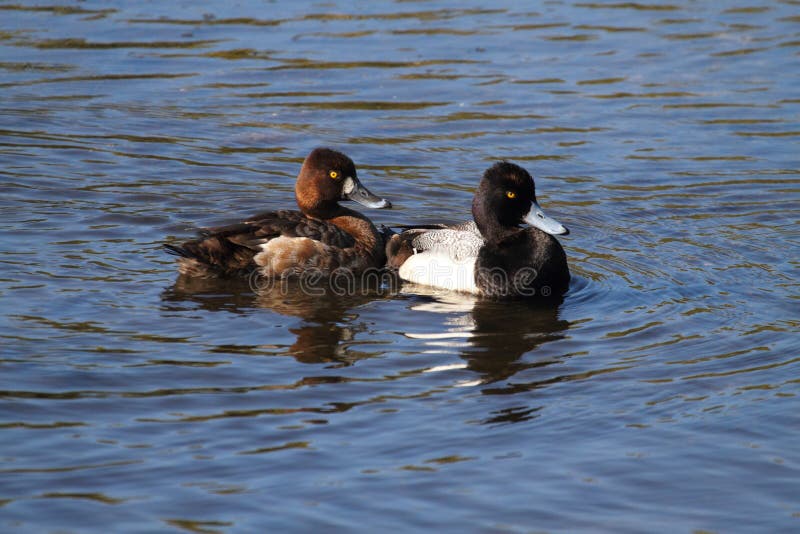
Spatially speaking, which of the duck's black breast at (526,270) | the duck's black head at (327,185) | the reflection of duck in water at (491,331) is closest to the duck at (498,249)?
the duck's black breast at (526,270)

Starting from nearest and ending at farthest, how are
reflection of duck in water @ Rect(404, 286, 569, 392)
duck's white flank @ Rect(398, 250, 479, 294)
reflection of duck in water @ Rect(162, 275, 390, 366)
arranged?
1. reflection of duck in water @ Rect(404, 286, 569, 392)
2. reflection of duck in water @ Rect(162, 275, 390, 366)
3. duck's white flank @ Rect(398, 250, 479, 294)

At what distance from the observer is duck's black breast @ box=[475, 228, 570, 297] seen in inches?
357

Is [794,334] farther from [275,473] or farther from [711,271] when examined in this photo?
[275,473]

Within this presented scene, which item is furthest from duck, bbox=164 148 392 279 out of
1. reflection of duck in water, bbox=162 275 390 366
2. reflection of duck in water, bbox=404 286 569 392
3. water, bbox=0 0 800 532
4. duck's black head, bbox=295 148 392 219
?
reflection of duck in water, bbox=404 286 569 392

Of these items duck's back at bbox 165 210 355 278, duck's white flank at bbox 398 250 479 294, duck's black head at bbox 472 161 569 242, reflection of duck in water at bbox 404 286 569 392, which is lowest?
reflection of duck in water at bbox 404 286 569 392

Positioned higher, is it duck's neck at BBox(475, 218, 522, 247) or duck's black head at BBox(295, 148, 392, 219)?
duck's black head at BBox(295, 148, 392, 219)

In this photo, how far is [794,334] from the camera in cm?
789

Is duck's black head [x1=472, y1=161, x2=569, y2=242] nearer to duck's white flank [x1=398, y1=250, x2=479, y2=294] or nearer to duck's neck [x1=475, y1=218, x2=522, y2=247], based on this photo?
duck's neck [x1=475, y1=218, x2=522, y2=247]

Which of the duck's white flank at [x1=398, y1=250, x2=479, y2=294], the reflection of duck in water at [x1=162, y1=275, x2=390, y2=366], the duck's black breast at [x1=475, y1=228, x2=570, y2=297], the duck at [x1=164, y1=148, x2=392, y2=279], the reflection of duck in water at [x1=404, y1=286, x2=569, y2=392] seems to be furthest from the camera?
the duck's white flank at [x1=398, y1=250, x2=479, y2=294]

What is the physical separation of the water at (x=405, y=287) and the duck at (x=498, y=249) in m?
0.25

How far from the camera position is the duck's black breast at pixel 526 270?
908cm

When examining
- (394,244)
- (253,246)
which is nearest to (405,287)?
(394,244)

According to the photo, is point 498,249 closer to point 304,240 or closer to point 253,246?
point 304,240

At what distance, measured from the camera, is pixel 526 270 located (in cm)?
912
